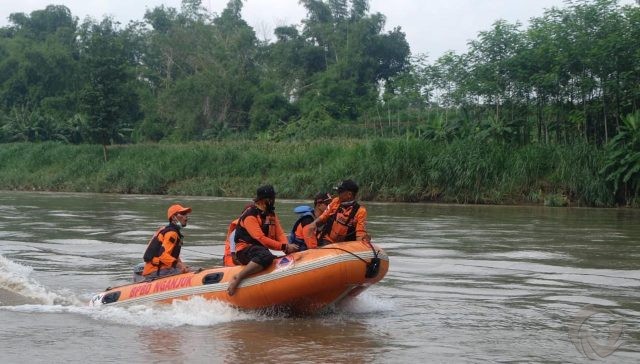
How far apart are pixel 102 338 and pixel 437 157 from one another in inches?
731

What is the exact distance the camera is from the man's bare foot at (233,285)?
795 cm

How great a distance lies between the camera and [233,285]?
26.1ft

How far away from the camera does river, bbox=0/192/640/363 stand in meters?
6.74

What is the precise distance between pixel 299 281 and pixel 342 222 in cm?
83

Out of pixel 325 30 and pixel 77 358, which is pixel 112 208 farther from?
pixel 325 30

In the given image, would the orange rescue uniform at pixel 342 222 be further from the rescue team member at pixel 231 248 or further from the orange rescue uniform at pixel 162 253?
the orange rescue uniform at pixel 162 253

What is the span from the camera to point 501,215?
2003 centimetres

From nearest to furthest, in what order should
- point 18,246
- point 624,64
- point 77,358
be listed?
point 77,358 → point 18,246 → point 624,64

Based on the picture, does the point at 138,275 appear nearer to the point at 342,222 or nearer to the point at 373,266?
the point at 342,222

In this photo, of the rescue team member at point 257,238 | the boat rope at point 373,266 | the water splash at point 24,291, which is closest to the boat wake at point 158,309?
the water splash at point 24,291

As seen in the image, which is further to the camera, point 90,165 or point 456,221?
point 90,165

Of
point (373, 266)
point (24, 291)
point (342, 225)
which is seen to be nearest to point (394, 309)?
point (373, 266)

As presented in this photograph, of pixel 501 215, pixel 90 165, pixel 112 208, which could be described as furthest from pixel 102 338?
pixel 90 165

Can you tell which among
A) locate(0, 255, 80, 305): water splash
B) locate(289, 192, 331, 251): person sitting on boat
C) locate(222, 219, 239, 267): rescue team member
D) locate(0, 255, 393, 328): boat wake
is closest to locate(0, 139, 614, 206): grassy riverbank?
locate(0, 255, 393, 328): boat wake
